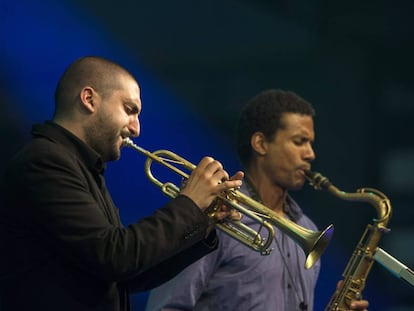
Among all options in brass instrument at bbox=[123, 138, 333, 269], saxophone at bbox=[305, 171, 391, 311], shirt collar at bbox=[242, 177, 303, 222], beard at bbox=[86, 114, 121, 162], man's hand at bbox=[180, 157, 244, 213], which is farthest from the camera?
saxophone at bbox=[305, 171, 391, 311]

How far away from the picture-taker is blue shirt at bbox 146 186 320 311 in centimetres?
300

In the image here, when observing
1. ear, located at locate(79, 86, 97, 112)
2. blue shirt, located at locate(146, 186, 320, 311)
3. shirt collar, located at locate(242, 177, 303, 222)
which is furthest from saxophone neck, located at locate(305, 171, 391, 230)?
ear, located at locate(79, 86, 97, 112)

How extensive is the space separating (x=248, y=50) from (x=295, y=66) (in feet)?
0.93

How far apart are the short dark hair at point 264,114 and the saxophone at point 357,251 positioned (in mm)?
255

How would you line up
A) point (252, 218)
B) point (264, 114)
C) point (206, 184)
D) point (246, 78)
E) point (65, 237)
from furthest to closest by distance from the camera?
point (246, 78), point (264, 114), point (252, 218), point (206, 184), point (65, 237)

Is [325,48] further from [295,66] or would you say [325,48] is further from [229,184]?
[229,184]

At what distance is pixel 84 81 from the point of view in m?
2.46

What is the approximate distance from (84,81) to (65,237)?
1.82 ft

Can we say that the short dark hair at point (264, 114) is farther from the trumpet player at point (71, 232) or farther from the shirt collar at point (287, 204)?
the trumpet player at point (71, 232)

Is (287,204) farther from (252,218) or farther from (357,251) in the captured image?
(252,218)

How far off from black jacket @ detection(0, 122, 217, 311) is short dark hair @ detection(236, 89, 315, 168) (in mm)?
1285

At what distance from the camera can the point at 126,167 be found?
339 cm

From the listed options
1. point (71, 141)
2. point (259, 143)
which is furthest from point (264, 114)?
point (71, 141)

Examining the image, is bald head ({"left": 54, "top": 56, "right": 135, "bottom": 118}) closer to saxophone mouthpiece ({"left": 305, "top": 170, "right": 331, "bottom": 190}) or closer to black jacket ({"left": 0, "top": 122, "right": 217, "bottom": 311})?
black jacket ({"left": 0, "top": 122, "right": 217, "bottom": 311})
